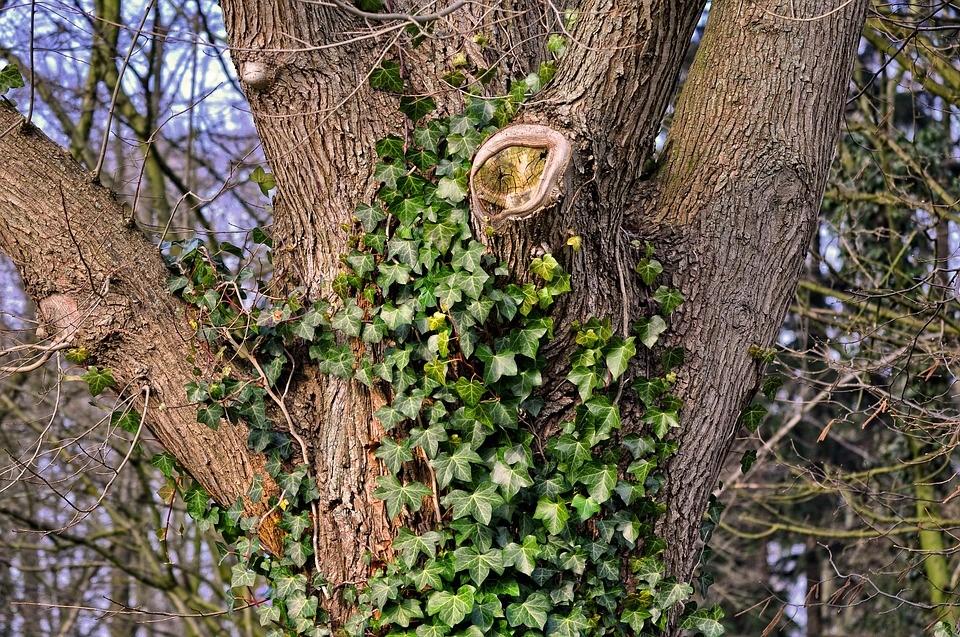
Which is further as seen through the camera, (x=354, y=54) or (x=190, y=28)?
(x=190, y=28)

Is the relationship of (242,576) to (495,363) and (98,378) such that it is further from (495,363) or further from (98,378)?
(495,363)

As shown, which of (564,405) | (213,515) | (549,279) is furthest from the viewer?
(213,515)

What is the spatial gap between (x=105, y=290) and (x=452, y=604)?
5.07 ft

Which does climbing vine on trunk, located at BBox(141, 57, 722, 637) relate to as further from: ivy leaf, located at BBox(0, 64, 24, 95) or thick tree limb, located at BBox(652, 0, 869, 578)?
ivy leaf, located at BBox(0, 64, 24, 95)

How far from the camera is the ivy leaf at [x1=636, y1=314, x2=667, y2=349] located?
2926mm

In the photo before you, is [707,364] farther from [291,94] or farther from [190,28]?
[190,28]

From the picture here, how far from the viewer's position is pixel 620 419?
2.92 meters

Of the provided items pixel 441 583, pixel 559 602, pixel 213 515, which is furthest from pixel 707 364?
pixel 213 515

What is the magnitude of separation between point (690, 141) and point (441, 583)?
5.46ft

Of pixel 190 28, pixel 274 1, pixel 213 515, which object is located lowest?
pixel 213 515

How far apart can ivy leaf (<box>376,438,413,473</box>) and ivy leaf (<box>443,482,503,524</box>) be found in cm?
18

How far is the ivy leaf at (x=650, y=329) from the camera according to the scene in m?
2.93

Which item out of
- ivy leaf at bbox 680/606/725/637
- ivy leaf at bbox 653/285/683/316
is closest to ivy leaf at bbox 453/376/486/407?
ivy leaf at bbox 653/285/683/316

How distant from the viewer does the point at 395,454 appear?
288 centimetres
